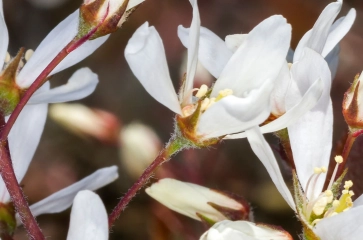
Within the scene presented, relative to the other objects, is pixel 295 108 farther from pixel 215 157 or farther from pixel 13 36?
pixel 13 36

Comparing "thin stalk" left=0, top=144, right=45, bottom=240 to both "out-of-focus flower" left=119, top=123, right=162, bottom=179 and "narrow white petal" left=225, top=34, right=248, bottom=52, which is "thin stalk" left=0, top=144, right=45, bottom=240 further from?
"out-of-focus flower" left=119, top=123, right=162, bottom=179

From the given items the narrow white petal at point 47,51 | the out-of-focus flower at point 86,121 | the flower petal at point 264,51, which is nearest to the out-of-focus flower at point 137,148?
the out-of-focus flower at point 86,121

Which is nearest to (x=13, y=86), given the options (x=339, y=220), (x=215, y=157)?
(x=339, y=220)

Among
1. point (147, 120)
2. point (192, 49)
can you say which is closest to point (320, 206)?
point (192, 49)

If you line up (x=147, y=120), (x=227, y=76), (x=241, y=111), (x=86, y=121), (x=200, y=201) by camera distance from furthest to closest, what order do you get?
1. (x=147, y=120)
2. (x=86, y=121)
3. (x=200, y=201)
4. (x=227, y=76)
5. (x=241, y=111)

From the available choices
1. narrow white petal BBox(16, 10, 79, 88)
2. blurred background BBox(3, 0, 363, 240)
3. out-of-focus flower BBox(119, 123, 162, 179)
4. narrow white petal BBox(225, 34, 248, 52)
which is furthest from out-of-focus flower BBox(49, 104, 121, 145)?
narrow white petal BBox(225, 34, 248, 52)

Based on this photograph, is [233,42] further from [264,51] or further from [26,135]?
[26,135]
